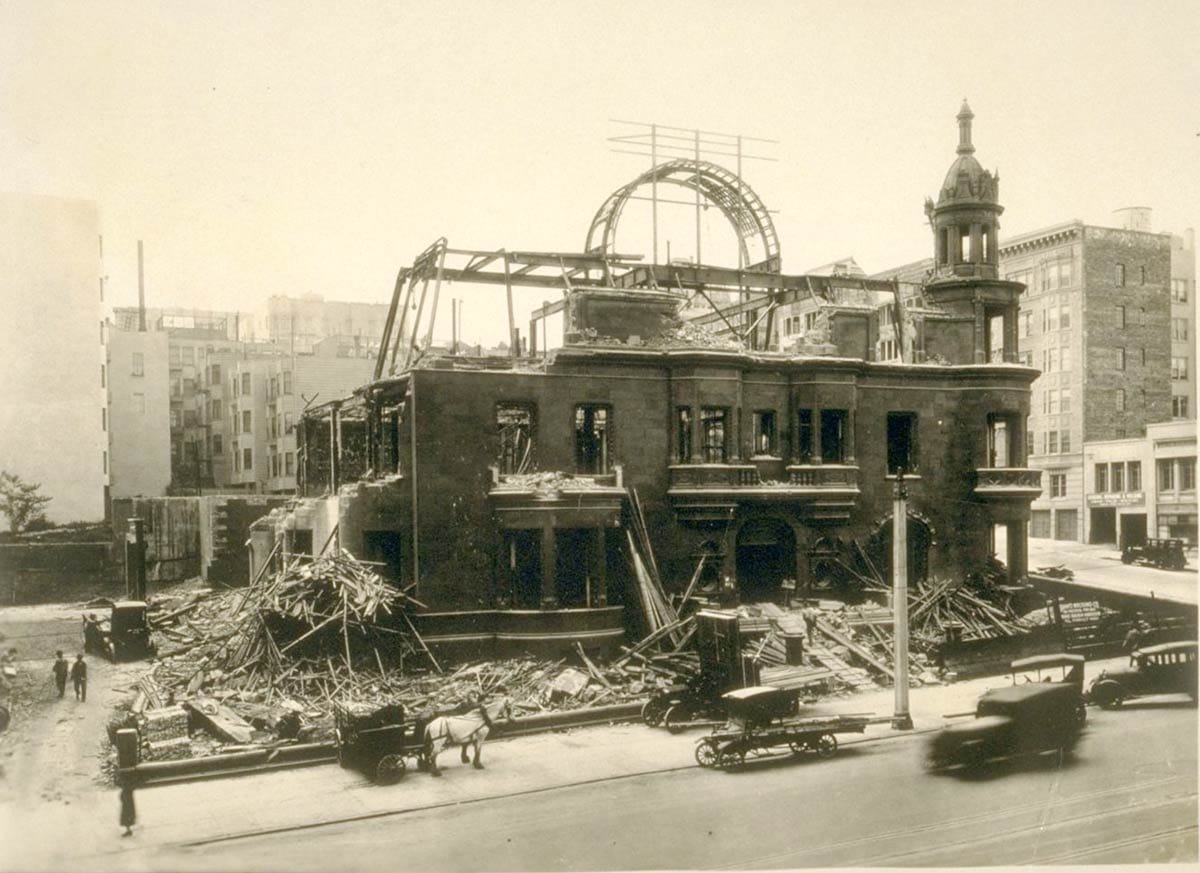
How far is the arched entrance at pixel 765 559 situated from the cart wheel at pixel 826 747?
10.1 m

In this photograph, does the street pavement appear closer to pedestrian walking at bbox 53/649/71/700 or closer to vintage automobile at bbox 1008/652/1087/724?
vintage automobile at bbox 1008/652/1087/724

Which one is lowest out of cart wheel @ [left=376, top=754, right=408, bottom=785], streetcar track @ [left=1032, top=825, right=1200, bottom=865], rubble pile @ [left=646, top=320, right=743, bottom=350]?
streetcar track @ [left=1032, top=825, right=1200, bottom=865]

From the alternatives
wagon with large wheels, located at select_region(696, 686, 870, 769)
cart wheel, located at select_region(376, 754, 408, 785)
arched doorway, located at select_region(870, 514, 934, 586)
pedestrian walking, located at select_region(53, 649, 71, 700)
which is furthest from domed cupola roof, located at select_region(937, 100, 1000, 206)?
pedestrian walking, located at select_region(53, 649, 71, 700)

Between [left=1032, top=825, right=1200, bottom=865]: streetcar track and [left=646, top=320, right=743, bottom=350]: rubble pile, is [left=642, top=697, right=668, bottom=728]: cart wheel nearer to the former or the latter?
[left=1032, top=825, right=1200, bottom=865]: streetcar track

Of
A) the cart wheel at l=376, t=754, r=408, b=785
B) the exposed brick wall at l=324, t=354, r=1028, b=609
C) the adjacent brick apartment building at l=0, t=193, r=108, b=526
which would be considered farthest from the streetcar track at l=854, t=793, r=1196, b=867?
the adjacent brick apartment building at l=0, t=193, r=108, b=526

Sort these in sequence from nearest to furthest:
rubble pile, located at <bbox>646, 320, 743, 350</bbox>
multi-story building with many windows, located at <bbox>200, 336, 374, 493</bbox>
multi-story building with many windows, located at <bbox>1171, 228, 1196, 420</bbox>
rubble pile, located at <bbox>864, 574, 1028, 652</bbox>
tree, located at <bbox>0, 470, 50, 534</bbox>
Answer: tree, located at <bbox>0, 470, 50, 534</bbox> → multi-story building with many windows, located at <bbox>1171, 228, 1196, 420</bbox> → multi-story building with many windows, located at <bbox>200, 336, 374, 493</bbox> → rubble pile, located at <bbox>646, 320, 743, 350</bbox> → rubble pile, located at <bbox>864, 574, 1028, 652</bbox>

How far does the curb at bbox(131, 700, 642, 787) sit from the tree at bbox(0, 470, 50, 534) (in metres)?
4.18

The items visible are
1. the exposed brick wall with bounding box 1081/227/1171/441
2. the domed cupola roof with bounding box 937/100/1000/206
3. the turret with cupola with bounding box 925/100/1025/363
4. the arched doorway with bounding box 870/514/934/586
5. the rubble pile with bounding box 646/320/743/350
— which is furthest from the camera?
the turret with cupola with bounding box 925/100/1025/363

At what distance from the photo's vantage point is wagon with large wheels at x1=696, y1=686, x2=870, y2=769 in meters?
17.8

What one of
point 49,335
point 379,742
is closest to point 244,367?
point 49,335

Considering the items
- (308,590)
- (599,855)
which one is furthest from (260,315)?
(599,855)

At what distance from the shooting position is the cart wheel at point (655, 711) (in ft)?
66.9

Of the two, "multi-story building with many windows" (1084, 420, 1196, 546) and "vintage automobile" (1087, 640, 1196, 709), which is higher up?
"multi-story building with many windows" (1084, 420, 1196, 546)

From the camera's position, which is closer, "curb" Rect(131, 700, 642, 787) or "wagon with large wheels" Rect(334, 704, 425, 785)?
"curb" Rect(131, 700, 642, 787)
